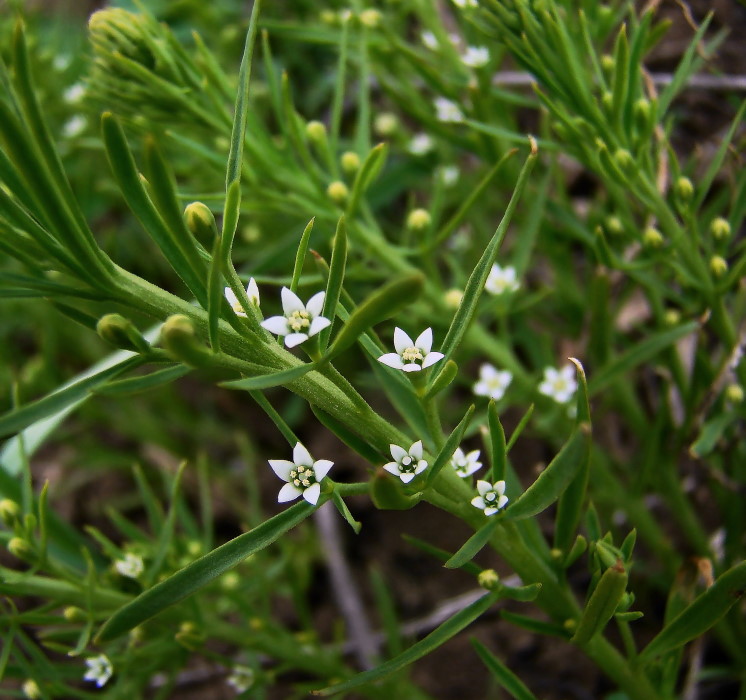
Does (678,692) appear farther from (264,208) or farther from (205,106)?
(205,106)

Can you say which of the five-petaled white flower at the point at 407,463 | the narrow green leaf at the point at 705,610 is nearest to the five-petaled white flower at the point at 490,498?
the five-petaled white flower at the point at 407,463

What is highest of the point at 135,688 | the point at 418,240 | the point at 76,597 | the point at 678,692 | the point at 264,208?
the point at 264,208

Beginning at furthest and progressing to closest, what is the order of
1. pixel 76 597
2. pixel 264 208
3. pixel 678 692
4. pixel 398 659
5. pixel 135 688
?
pixel 678 692, pixel 264 208, pixel 135 688, pixel 76 597, pixel 398 659

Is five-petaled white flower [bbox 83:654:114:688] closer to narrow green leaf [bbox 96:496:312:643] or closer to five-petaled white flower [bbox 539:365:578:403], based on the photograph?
narrow green leaf [bbox 96:496:312:643]

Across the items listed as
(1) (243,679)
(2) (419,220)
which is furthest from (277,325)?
(1) (243,679)

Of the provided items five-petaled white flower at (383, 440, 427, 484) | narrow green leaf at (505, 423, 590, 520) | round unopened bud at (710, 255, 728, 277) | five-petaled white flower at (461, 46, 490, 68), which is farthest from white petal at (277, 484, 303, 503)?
five-petaled white flower at (461, 46, 490, 68)

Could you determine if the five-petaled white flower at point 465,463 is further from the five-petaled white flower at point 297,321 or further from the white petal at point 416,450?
the five-petaled white flower at point 297,321

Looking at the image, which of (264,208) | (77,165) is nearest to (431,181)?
(264,208)
